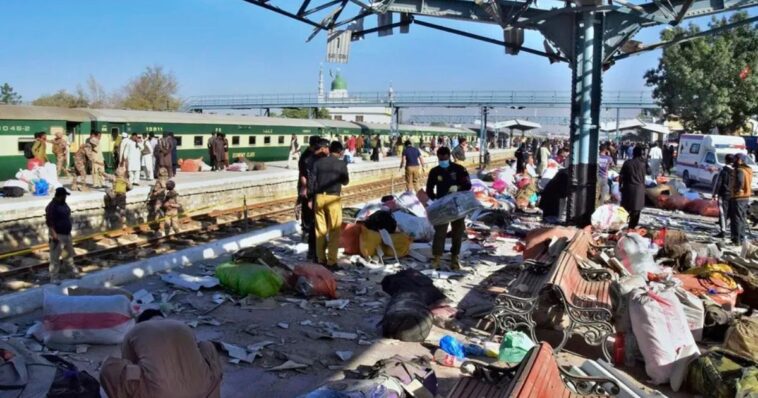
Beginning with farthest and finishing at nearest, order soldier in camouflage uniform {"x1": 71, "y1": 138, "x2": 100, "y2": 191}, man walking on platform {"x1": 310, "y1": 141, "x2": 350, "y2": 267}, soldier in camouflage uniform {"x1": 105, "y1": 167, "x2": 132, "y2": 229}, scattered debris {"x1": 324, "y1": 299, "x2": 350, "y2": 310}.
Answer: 1. soldier in camouflage uniform {"x1": 71, "y1": 138, "x2": 100, "y2": 191}
2. soldier in camouflage uniform {"x1": 105, "y1": 167, "x2": 132, "y2": 229}
3. man walking on platform {"x1": 310, "y1": 141, "x2": 350, "y2": 267}
4. scattered debris {"x1": 324, "y1": 299, "x2": 350, "y2": 310}

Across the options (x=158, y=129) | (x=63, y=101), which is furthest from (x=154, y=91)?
(x=158, y=129)

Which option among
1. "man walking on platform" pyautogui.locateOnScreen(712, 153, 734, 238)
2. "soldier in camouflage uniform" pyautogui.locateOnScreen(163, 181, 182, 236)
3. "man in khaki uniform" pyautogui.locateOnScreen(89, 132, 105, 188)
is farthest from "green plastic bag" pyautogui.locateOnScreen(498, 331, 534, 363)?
"man in khaki uniform" pyautogui.locateOnScreen(89, 132, 105, 188)

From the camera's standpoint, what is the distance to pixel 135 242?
11984 mm

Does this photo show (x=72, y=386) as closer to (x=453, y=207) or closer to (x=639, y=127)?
(x=453, y=207)

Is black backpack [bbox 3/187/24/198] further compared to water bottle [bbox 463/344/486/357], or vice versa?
black backpack [bbox 3/187/24/198]

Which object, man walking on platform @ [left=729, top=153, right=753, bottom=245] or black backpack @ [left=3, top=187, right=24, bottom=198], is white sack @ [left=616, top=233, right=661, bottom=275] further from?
black backpack @ [left=3, top=187, right=24, bottom=198]

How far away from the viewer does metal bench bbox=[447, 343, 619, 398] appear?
10.4 feet

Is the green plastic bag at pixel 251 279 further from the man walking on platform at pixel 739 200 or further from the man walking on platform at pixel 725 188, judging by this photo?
the man walking on platform at pixel 725 188

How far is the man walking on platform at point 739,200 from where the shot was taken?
424 inches

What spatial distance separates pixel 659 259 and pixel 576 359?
12.2 ft

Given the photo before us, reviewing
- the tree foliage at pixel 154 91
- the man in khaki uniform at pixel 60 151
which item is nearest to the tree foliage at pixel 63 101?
the tree foliage at pixel 154 91

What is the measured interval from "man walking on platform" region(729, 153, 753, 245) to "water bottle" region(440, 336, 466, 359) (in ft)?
25.5

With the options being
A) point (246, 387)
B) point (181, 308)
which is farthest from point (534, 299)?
point (181, 308)

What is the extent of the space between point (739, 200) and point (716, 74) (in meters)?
26.9
